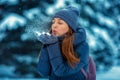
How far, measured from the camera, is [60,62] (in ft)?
4.57

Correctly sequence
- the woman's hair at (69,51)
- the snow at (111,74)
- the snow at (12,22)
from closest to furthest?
the woman's hair at (69,51) < the snow at (12,22) < the snow at (111,74)

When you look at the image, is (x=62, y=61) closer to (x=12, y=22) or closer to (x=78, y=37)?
(x=78, y=37)

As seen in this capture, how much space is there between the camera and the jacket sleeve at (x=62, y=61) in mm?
1387

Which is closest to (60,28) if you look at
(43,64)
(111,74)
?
(43,64)

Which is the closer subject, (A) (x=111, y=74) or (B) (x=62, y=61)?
(B) (x=62, y=61)

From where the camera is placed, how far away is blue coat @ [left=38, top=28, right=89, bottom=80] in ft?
4.56

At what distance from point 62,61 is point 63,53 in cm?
3

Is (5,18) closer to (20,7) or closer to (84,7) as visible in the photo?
(20,7)

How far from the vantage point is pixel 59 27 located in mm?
1463

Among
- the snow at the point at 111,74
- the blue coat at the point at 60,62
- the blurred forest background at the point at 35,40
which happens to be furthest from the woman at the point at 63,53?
the snow at the point at 111,74

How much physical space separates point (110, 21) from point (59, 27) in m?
1.83

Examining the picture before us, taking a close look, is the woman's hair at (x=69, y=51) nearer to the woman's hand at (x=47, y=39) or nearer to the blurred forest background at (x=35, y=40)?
the woman's hand at (x=47, y=39)

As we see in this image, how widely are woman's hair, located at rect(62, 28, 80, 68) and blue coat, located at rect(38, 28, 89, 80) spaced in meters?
0.02

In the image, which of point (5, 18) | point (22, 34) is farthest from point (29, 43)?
point (5, 18)
